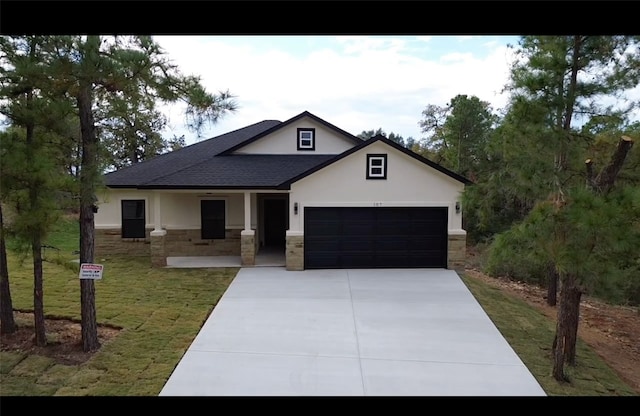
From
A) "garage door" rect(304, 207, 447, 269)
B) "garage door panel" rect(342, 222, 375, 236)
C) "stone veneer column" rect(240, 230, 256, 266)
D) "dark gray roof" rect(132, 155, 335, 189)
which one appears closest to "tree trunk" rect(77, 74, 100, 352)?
"dark gray roof" rect(132, 155, 335, 189)

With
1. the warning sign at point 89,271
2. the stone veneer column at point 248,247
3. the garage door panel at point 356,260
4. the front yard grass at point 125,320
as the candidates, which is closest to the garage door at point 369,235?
the garage door panel at point 356,260

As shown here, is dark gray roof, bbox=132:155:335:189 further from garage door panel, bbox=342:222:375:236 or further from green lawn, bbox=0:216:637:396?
green lawn, bbox=0:216:637:396

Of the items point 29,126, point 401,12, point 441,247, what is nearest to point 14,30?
point 401,12

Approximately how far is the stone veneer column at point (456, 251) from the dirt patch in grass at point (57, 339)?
914cm

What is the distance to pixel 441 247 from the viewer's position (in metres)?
13.5

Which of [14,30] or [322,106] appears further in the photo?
[322,106]

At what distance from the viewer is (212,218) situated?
15.2 m

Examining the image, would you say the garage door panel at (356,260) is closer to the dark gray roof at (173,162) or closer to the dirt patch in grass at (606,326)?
the dirt patch in grass at (606,326)

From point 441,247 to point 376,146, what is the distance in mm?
3552

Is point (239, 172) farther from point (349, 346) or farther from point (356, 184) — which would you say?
point (349, 346)

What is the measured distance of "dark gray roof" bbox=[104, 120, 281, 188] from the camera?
14516 millimetres

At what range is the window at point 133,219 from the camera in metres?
15.2

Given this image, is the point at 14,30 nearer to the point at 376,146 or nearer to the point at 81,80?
the point at 81,80

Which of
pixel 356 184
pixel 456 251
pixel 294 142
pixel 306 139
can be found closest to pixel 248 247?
pixel 356 184
